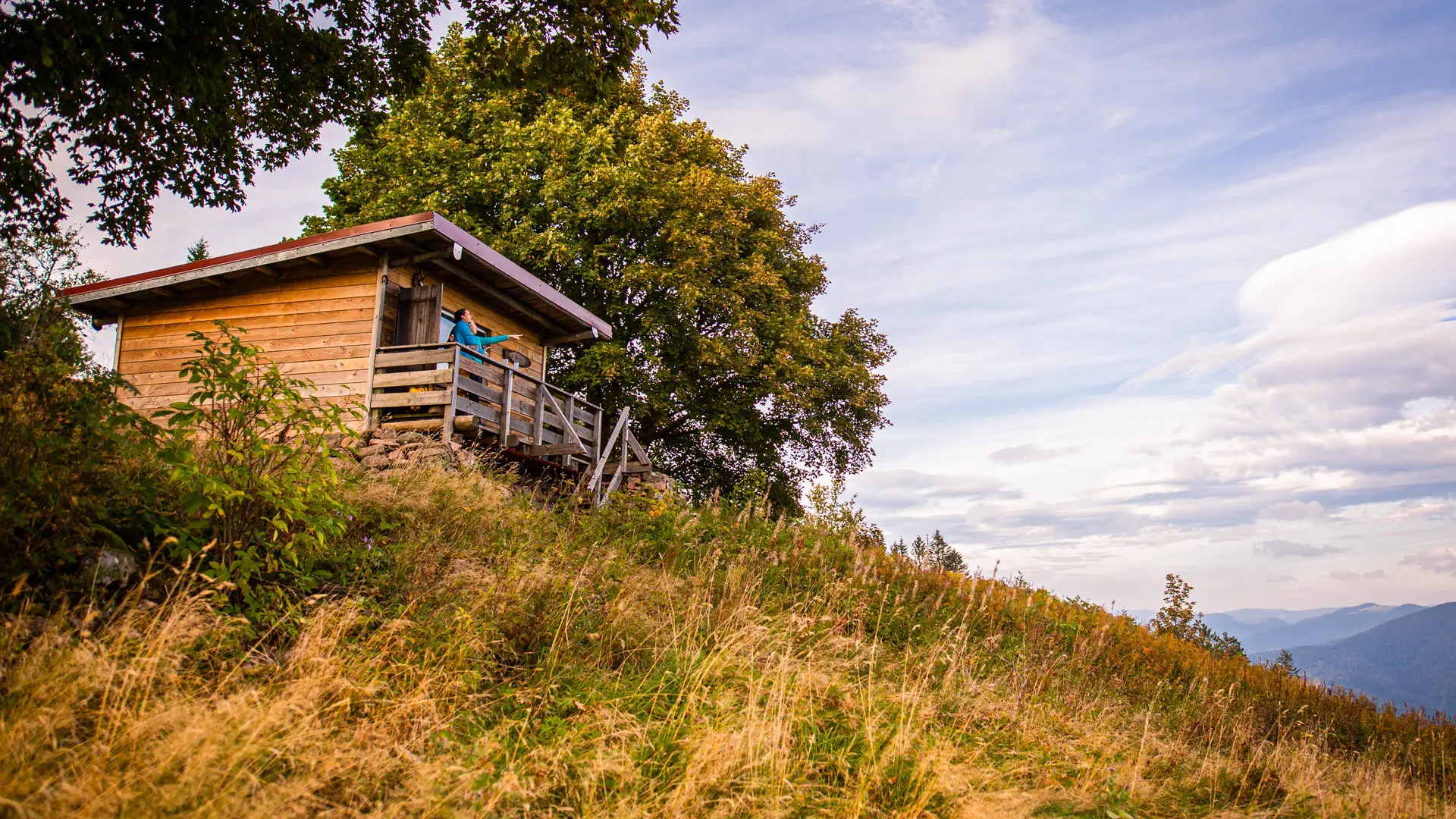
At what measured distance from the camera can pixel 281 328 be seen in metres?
15.2

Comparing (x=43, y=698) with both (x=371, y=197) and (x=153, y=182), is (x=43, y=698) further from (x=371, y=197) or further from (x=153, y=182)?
(x=371, y=197)

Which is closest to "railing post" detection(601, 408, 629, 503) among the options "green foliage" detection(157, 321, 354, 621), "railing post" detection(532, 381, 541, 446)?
"railing post" detection(532, 381, 541, 446)

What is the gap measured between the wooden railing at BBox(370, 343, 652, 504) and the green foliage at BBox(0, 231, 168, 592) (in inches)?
281

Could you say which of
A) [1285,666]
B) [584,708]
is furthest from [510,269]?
[1285,666]

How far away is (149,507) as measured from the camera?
5703 millimetres

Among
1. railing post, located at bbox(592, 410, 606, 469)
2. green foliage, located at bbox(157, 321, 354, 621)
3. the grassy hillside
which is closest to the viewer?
the grassy hillside

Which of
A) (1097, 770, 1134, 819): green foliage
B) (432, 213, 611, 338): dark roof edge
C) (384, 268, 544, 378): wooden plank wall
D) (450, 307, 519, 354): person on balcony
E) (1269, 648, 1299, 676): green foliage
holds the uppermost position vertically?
(432, 213, 611, 338): dark roof edge

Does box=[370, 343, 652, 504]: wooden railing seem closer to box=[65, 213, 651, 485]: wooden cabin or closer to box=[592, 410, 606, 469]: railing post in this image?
box=[65, 213, 651, 485]: wooden cabin

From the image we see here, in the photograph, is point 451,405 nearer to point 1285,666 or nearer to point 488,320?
point 488,320

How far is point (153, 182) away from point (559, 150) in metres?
12.4

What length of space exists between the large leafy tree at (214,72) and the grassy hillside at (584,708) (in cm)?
451

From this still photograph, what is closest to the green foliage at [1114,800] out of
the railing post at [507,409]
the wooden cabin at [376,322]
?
the wooden cabin at [376,322]

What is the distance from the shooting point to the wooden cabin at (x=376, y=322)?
1370cm

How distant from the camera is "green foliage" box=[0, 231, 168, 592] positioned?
14.4ft
